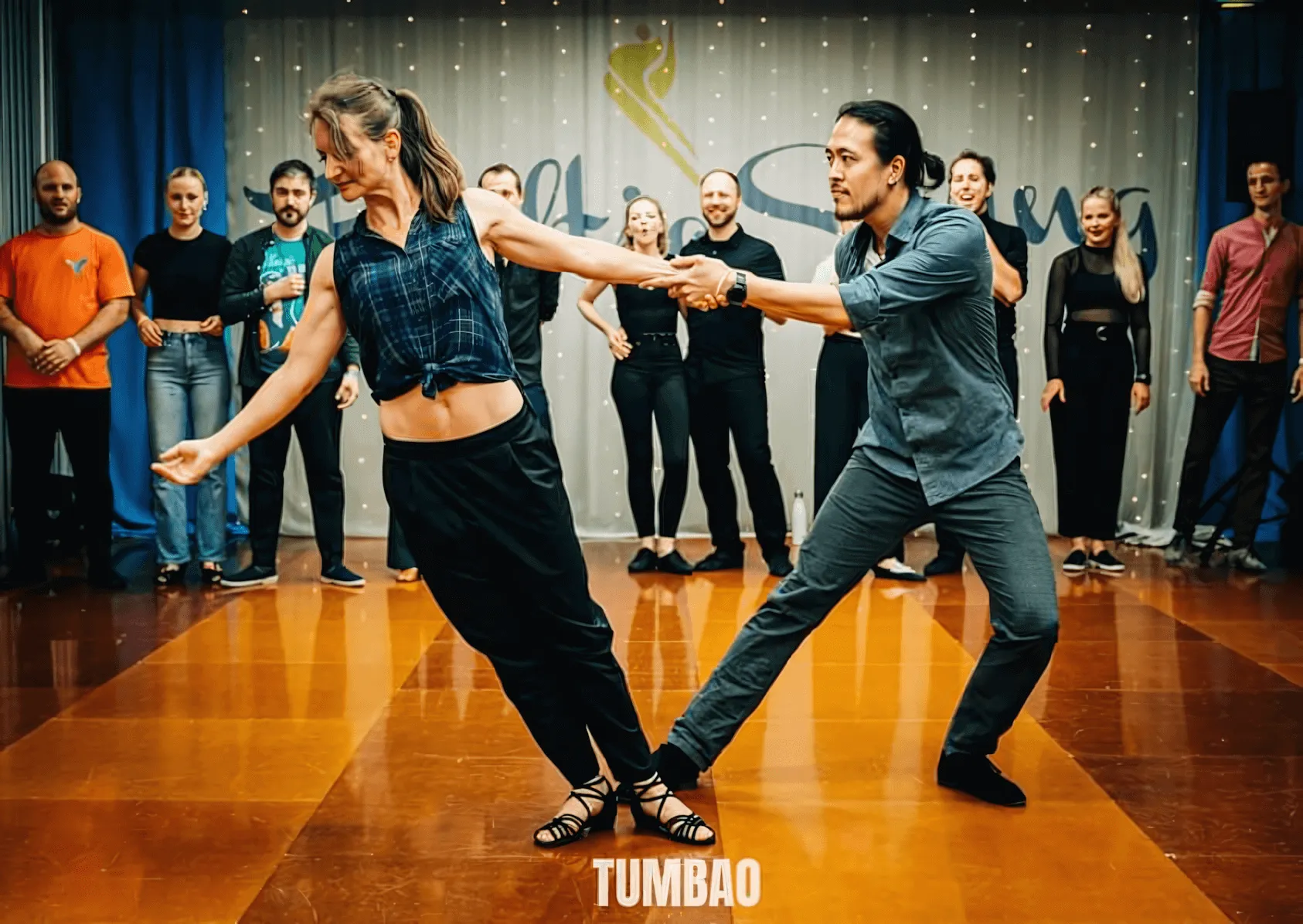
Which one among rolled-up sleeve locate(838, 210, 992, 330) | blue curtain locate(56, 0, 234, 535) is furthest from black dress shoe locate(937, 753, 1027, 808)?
blue curtain locate(56, 0, 234, 535)

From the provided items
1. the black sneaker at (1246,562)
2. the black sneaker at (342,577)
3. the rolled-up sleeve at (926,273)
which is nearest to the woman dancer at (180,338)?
the black sneaker at (342,577)

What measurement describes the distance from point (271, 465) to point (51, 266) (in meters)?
1.25

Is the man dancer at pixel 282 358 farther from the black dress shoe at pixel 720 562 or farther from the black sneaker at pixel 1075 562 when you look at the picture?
the black sneaker at pixel 1075 562

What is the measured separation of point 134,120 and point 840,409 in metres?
4.25

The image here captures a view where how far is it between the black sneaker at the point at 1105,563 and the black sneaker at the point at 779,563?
4.72ft

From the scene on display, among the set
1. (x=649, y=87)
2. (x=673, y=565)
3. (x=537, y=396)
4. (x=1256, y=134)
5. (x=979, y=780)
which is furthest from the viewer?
(x=649, y=87)

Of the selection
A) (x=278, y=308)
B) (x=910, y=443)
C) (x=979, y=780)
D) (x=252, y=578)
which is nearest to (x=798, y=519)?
(x=252, y=578)

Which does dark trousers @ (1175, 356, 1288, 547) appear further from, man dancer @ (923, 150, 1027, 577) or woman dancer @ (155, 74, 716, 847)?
woman dancer @ (155, 74, 716, 847)

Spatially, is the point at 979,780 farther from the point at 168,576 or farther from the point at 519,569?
the point at 168,576

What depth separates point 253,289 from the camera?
592cm

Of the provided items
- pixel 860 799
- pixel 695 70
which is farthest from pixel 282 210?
pixel 860 799

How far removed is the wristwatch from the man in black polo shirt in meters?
3.17

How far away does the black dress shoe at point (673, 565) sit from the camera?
6.49m

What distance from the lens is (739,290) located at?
9.82 ft
